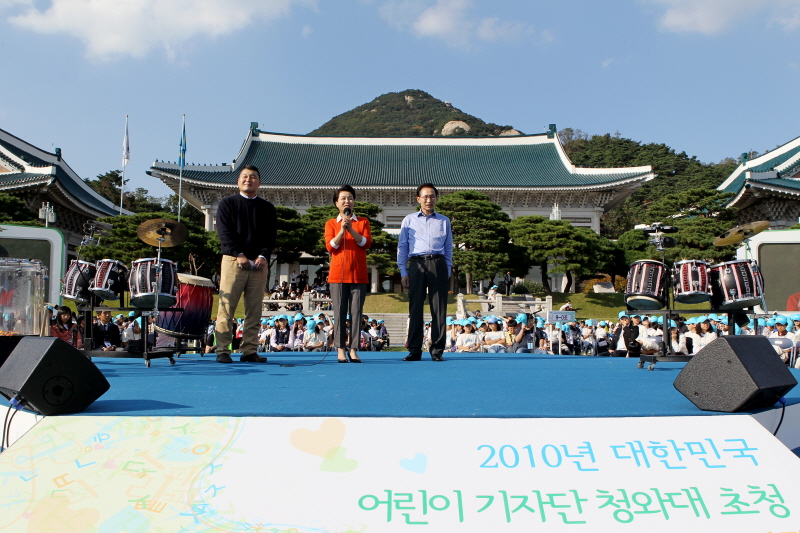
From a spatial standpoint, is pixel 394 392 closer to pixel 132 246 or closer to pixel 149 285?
pixel 149 285

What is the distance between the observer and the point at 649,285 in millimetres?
4109

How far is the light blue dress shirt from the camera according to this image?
4410 millimetres

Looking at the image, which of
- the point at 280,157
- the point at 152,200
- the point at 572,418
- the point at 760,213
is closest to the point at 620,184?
the point at 760,213

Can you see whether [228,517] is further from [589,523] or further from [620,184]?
[620,184]

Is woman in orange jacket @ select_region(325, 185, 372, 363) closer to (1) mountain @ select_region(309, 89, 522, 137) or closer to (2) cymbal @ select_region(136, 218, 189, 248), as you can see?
(2) cymbal @ select_region(136, 218, 189, 248)

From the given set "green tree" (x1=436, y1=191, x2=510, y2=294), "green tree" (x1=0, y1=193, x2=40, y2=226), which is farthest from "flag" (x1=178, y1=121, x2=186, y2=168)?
"green tree" (x1=436, y1=191, x2=510, y2=294)

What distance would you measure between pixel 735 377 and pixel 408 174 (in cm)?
2943

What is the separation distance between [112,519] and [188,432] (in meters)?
0.35

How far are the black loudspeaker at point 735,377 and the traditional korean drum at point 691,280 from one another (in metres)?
2.09

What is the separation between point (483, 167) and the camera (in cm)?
3186

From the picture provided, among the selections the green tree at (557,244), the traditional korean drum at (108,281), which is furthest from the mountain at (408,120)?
the traditional korean drum at (108,281)

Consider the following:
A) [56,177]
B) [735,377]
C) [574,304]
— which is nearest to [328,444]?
[735,377]

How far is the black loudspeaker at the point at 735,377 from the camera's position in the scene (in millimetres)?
1954

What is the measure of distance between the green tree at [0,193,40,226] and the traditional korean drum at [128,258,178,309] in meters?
17.9
